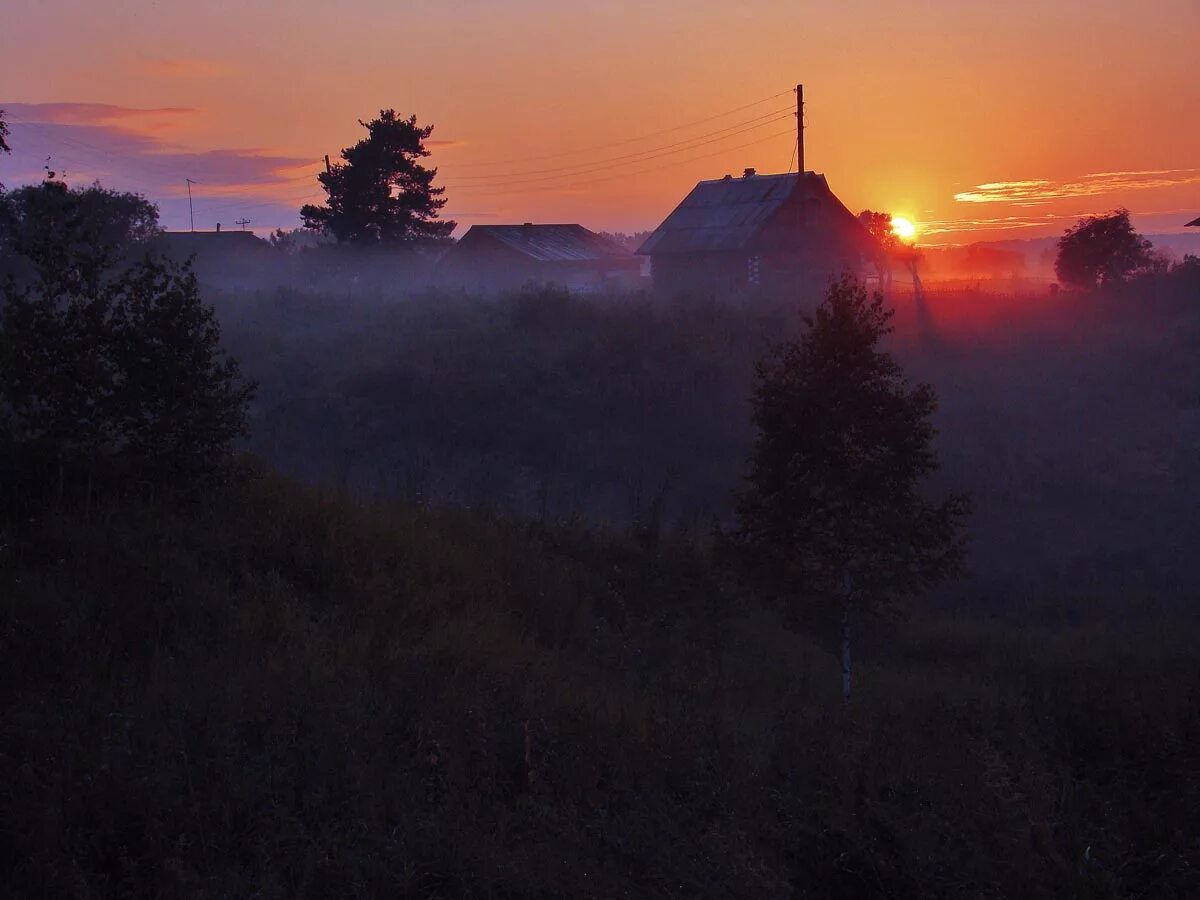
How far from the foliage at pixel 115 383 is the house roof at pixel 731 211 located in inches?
1341

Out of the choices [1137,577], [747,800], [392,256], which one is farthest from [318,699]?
[392,256]

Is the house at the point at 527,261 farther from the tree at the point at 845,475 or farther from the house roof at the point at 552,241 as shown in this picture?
the tree at the point at 845,475

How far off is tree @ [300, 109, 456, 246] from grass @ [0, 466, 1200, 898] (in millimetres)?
39962

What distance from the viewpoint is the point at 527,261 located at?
49875mm

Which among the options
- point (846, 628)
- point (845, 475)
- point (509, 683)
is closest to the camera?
point (509, 683)

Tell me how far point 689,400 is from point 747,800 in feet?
61.5

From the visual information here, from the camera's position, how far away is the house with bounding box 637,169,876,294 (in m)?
42.0

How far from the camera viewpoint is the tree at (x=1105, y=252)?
36938 millimetres

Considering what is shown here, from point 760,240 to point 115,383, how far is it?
116ft

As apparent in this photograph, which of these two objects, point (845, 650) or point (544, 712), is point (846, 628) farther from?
point (544, 712)

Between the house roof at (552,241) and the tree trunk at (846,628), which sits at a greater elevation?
the house roof at (552,241)

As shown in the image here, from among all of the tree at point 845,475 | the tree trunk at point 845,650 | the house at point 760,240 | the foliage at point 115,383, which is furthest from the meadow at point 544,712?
the house at point 760,240

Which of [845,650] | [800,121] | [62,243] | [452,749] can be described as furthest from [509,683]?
[800,121]

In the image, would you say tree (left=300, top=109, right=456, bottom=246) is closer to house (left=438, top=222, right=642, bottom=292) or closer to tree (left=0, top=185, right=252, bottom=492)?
house (left=438, top=222, right=642, bottom=292)
